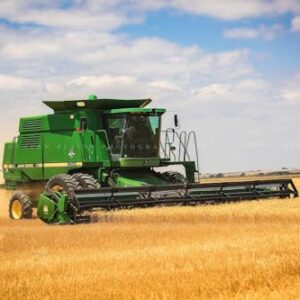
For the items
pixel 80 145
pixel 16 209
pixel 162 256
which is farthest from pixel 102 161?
pixel 162 256

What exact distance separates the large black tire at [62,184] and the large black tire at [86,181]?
0.37 ft

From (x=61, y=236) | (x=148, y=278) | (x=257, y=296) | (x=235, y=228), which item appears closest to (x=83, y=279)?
(x=148, y=278)

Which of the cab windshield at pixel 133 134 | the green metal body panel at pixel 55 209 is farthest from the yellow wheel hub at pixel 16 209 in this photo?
the cab windshield at pixel 133 134

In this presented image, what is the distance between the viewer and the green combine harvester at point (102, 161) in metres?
14.7

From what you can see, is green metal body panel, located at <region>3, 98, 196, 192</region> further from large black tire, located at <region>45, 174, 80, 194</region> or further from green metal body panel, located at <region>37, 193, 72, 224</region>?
green metal body panel, located at <region>37, 193, 72, 224</region>

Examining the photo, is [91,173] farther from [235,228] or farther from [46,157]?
[235,228]

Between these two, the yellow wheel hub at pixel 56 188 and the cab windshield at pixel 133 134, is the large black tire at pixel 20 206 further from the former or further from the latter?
the cab windshield at pixel 133 134

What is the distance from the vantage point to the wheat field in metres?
6.20

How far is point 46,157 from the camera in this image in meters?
17.1

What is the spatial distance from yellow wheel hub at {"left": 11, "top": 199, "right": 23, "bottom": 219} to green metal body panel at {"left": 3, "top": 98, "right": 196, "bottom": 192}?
2.73ft

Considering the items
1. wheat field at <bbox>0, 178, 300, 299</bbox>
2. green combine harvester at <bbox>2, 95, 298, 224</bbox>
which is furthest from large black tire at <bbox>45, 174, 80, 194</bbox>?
wheat field at <bbox>0, 178, 300, 299</bbox>

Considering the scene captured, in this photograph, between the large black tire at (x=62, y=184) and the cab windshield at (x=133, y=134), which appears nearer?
the large black tire at (x=62, y=184)

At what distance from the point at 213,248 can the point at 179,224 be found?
3.54m

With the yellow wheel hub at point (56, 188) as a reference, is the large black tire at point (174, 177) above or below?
Answer: above
